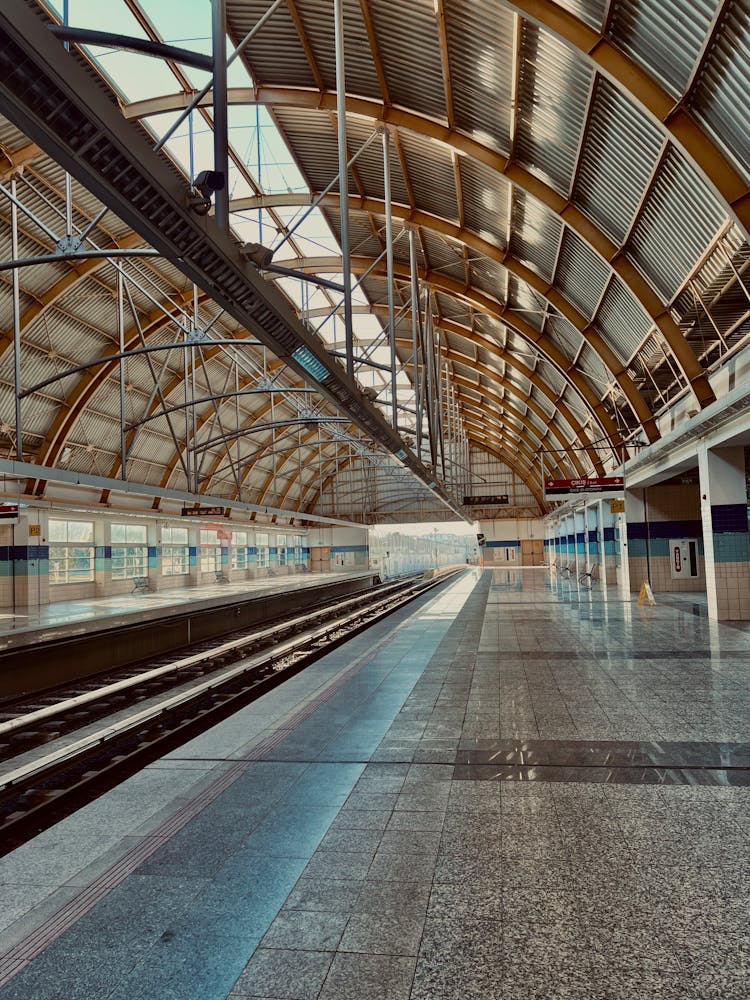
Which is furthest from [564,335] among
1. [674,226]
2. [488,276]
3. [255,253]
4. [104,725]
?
[255,253]

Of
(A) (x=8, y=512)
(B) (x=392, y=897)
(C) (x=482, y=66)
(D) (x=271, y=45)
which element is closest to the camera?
(B) (x=392, y=897)

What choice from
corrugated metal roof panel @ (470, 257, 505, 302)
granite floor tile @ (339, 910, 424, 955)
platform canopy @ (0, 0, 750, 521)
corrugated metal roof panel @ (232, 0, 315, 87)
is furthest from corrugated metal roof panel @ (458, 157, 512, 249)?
granite floor tile @ (339, 910, 424, 955)

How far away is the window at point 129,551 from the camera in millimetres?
40438

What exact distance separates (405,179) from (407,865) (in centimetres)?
1906

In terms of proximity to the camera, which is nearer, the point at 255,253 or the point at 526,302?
the point at 255,253

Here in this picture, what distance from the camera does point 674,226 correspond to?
1487 cm

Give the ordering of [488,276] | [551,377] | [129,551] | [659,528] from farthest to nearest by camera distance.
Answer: [129,551] < [551,377] < [659,528] < [488,276]

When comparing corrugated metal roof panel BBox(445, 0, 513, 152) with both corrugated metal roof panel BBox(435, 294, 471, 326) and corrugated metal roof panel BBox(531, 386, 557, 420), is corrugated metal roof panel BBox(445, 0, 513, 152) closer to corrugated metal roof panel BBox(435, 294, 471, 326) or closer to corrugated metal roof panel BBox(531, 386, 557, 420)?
corrugated metal roof panel BBox(435, 294, 471, 326)

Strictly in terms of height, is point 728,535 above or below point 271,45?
below

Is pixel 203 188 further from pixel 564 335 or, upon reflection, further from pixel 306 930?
pixel 564 335

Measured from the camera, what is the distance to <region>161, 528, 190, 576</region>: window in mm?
45375

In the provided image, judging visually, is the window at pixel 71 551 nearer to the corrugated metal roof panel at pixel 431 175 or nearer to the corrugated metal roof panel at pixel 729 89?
the corrugated metal roof panel at pixel 431 175

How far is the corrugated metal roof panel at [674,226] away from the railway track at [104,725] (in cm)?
1260

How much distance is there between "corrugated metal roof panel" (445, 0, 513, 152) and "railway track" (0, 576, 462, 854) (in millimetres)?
12683
